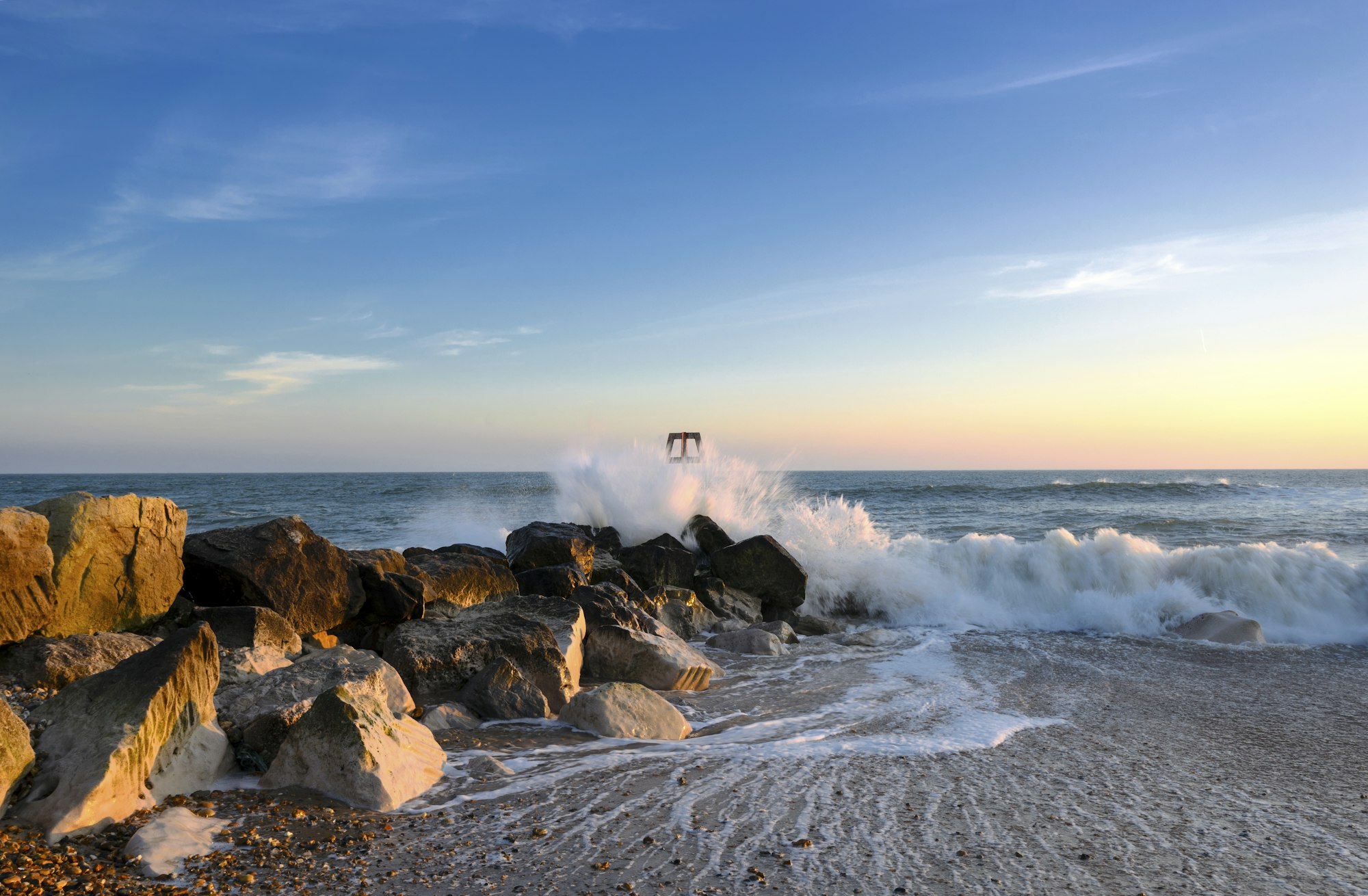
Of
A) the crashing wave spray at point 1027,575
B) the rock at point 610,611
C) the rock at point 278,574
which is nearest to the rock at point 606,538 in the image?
the crashing wave spray at point 1027,575

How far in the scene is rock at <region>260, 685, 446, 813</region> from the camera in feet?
11.5

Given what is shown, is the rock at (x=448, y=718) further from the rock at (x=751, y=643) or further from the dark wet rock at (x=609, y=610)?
the rock at (x=751, y=643)

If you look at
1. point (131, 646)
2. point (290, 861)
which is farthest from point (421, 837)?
point (131, 646)

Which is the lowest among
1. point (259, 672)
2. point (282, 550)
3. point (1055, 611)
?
point (1055, 611)

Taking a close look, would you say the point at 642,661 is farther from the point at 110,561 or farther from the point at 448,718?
the point at 110,561

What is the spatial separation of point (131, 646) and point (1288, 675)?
8824mm

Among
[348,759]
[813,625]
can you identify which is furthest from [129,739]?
[813,625]

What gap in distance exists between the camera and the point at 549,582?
27.6ft

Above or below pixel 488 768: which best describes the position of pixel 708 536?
above

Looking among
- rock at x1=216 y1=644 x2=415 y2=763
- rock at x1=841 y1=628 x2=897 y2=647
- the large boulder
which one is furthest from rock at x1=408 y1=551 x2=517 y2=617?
rock at x1=841 y1=628 x2=897 y2=647

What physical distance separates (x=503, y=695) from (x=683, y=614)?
4095mm

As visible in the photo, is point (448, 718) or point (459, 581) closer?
point (448, 718)

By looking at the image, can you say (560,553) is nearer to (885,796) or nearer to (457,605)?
(457,605)

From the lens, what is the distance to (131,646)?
4684 mm
